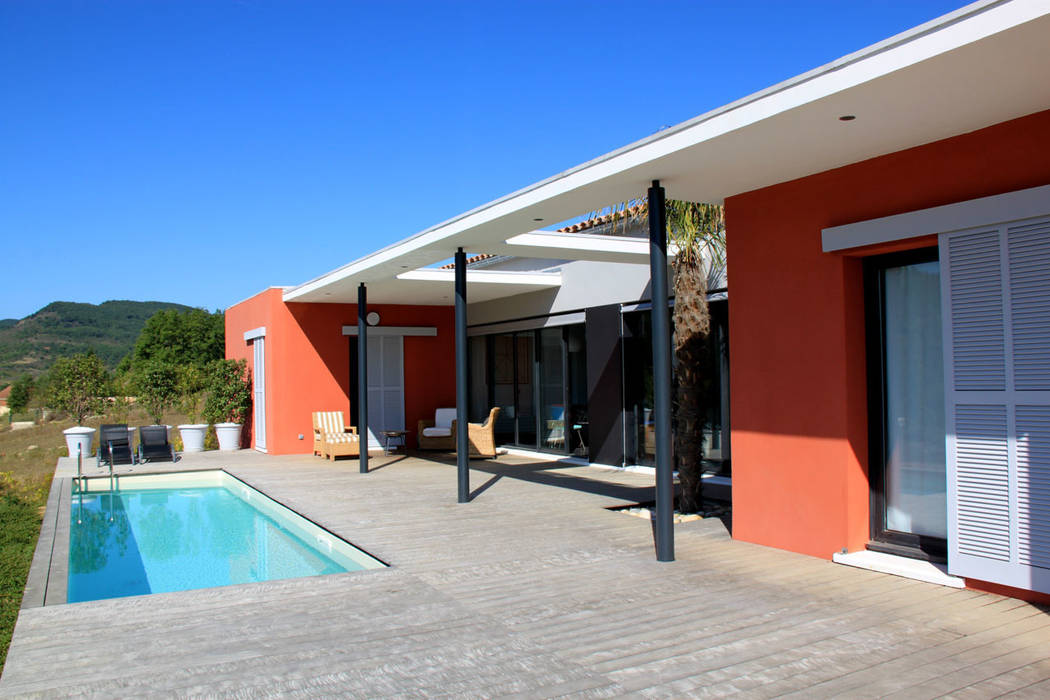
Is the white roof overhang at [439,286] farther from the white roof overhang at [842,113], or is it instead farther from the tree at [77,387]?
the tree at [77,387]

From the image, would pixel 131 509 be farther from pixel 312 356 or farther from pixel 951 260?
pixel 951 260

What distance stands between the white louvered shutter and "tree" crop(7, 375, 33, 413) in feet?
112

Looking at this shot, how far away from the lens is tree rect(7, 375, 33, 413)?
31.1 metres

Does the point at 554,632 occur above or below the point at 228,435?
below

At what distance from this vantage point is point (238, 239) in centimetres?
3062

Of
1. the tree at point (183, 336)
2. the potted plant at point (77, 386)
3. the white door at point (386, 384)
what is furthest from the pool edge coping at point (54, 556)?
the tree at point (183, 336)

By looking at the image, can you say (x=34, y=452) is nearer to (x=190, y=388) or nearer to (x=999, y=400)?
(x=190, y=388)

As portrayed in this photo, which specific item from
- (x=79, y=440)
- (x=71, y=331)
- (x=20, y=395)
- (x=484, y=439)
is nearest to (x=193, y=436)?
(x=79, y=440)

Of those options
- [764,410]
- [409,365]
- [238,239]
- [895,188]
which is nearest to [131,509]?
[409,365]

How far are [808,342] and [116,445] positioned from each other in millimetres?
12892

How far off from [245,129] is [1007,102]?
17.8 meters

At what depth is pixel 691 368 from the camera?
7629 mm

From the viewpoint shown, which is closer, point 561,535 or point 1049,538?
point 1049,538

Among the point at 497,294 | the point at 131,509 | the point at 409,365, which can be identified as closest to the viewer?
the point at 131,509
